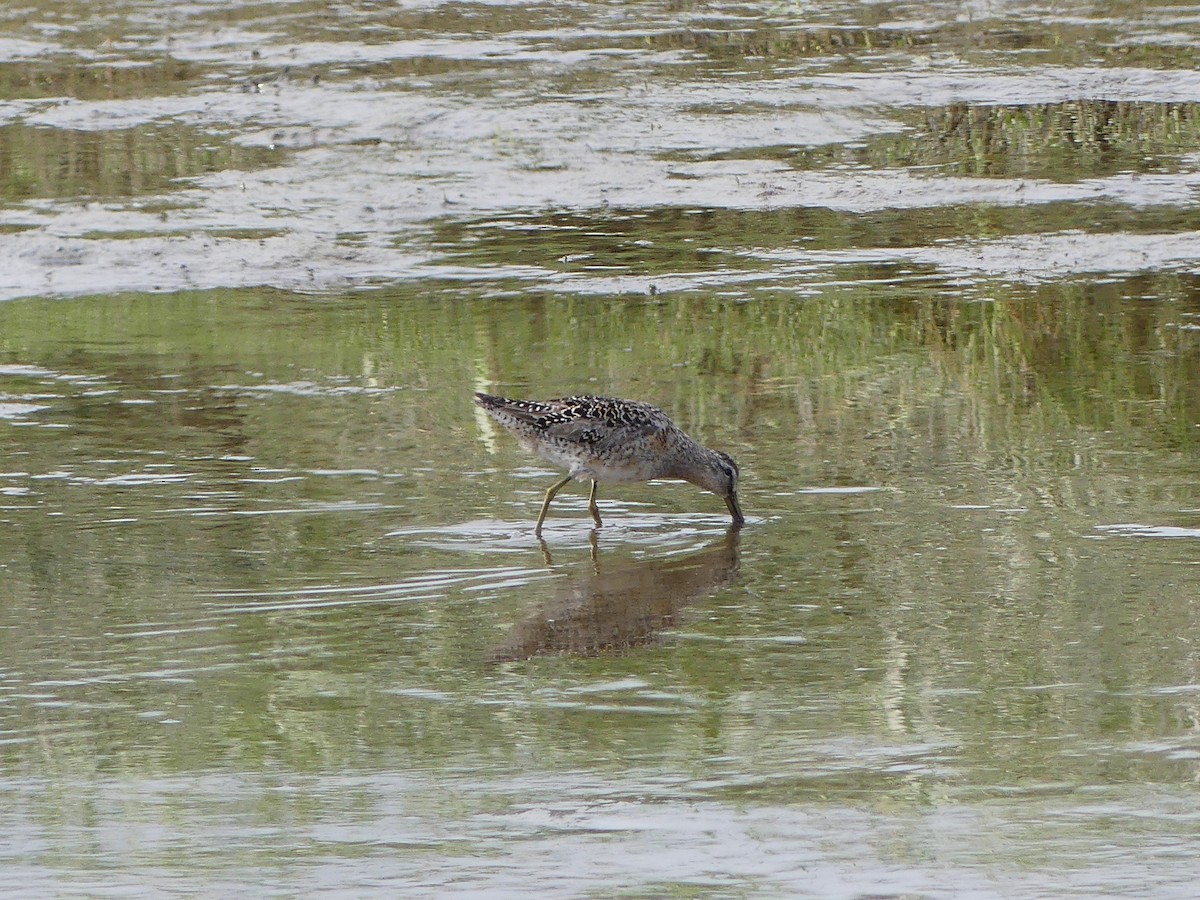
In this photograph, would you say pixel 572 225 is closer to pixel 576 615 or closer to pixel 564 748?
pixel 576 615

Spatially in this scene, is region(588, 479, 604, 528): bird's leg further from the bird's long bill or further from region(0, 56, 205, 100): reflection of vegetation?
region(0, 56, 205, 100): reflection of vegetation

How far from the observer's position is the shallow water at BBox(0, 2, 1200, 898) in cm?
517

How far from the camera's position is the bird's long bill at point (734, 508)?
809cm

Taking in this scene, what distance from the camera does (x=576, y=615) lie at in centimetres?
709

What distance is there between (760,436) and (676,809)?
4262 millimetres

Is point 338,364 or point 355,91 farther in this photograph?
point 355,91

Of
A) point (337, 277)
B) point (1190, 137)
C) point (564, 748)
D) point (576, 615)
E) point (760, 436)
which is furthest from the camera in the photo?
point (1190, 137)

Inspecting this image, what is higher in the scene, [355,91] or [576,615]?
[355,91]

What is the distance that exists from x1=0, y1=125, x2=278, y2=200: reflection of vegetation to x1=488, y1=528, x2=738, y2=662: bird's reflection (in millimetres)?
8050

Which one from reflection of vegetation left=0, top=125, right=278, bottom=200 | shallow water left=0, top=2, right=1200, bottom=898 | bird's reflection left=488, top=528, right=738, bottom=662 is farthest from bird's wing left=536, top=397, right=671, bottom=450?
reflection of vegetation left=0, top=125, right=278, bottom=200

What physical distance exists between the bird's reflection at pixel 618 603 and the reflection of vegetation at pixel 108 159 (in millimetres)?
8050

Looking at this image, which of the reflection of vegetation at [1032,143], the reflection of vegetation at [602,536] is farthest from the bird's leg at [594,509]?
the reflection of vegetation at [1032,143]

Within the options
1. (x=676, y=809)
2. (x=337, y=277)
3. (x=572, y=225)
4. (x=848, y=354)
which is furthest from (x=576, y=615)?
(x=572, y=225)

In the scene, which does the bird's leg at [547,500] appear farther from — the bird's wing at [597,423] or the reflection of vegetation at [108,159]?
the reflection of vegetation at [108,159]
